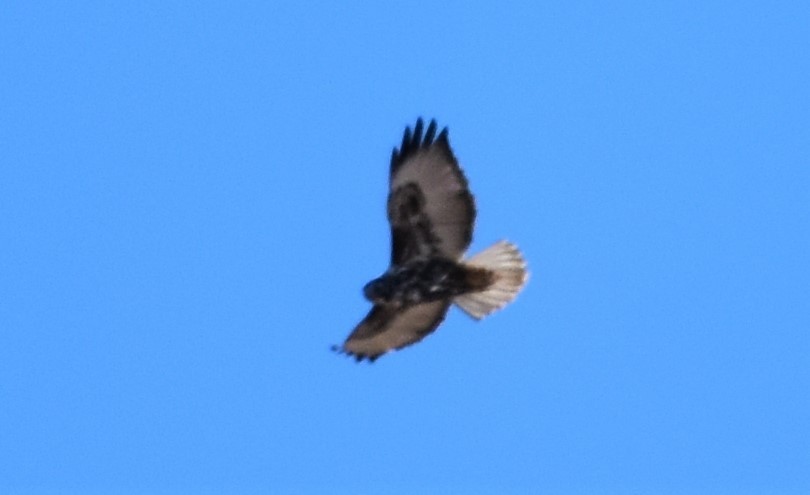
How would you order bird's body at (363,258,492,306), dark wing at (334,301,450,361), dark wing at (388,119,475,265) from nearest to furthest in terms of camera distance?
dark wing at (388,119,475,265), bird's body at (363,258,492,306), dark wing at (334,301,450,361)

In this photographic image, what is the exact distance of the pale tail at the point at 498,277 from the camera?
17828 mm

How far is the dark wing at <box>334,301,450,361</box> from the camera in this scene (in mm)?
18422

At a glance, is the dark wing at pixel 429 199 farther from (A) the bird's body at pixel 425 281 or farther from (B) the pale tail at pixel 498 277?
(B) the pale tail at pixel 498 277

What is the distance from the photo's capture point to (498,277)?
1786cm

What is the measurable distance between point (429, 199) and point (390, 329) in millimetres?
1480

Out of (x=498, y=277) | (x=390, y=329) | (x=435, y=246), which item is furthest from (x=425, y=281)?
(x=390, y=329)

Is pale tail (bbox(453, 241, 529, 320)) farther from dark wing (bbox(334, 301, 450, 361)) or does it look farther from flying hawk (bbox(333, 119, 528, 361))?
dark wing (bbox(334, 301, 450, 361))

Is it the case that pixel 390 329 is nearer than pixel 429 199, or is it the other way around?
pixel 429 199

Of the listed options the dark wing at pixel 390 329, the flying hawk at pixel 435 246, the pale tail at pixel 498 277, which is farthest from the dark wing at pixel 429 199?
the dark wing at pixel 390 329

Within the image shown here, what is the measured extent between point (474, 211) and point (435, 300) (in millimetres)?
946

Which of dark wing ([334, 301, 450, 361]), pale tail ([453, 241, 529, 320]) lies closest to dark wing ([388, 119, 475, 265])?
pale tail ([453, 241, 529, 320])

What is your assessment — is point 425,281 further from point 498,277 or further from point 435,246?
point 498,277

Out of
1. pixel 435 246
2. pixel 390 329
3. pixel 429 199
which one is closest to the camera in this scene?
pixel 429 199

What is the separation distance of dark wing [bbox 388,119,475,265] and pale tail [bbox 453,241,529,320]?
9.1 inches
